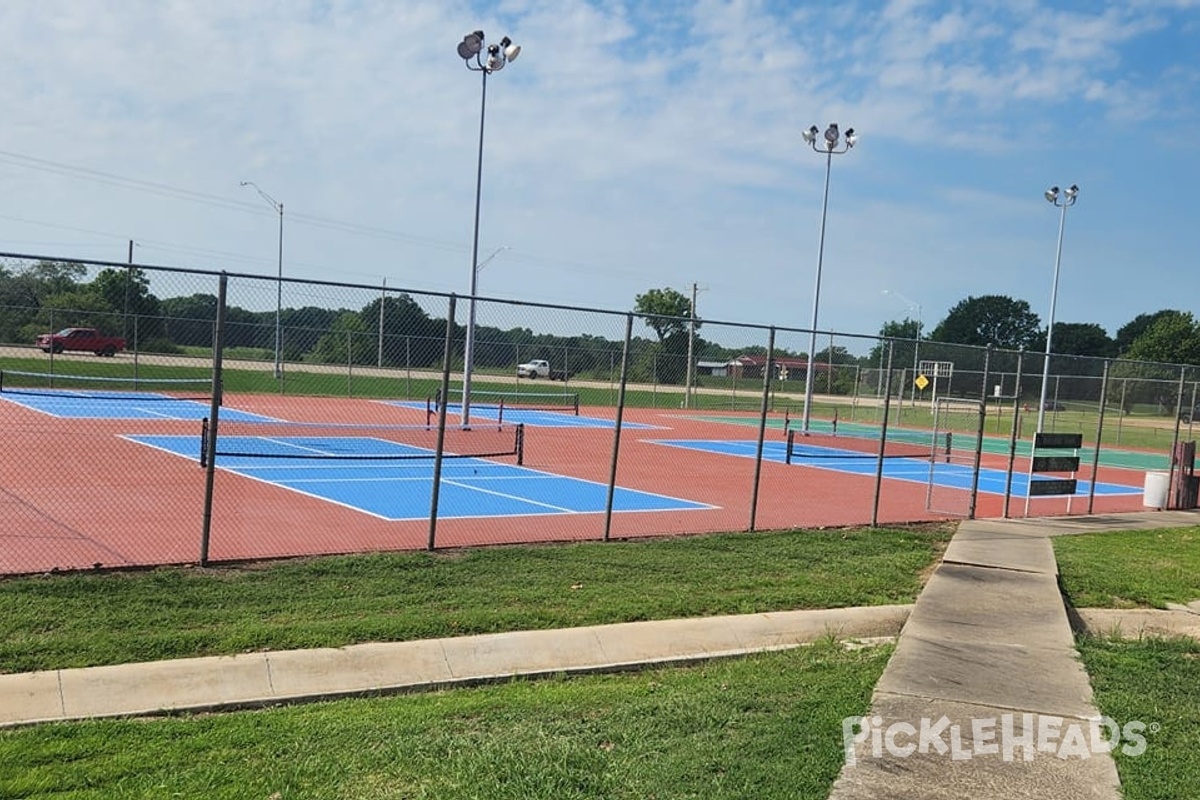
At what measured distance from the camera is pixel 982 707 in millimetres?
5461

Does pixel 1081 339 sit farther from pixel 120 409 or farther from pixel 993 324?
pixel 120 409

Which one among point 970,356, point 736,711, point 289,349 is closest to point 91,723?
point 736,711

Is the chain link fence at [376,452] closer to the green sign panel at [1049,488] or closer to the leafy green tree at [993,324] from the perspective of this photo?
the green sign panel at [1049,488]

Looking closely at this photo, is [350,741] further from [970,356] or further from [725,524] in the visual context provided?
[970,356]

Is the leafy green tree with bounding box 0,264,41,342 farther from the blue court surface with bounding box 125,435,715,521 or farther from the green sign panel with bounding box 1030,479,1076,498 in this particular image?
the green sign panel with bounding box 1030,479,1076,498

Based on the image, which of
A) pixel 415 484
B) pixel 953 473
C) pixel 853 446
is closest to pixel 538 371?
pixel 415 484

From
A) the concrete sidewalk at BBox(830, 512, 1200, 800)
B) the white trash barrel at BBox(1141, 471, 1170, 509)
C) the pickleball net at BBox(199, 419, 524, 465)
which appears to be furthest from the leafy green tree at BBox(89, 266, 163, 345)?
the white trash barrel at BBox(1141, 471, 1170, 509)

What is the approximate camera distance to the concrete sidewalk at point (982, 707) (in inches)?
176

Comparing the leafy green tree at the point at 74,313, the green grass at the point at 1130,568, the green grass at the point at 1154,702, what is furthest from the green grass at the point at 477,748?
the green grass at the point at 1130,568

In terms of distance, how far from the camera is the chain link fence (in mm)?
9180

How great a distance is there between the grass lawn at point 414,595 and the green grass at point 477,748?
1.15 metres

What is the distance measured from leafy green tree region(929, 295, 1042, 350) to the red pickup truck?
158221 millimetres

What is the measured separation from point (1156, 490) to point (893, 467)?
6.60 meters

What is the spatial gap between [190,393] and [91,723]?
28.1 meters
